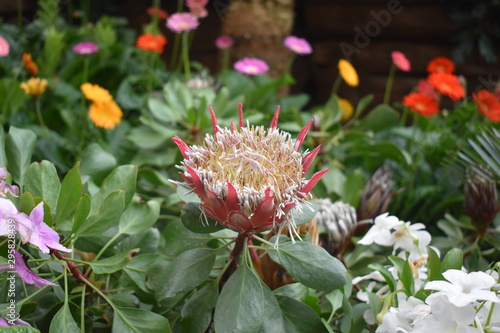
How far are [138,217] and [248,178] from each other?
29cm

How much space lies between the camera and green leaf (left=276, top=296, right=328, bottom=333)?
0.70 m

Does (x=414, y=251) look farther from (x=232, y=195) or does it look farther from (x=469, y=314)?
(x=232, y=195)

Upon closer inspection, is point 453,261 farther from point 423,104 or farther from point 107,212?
point 423,104

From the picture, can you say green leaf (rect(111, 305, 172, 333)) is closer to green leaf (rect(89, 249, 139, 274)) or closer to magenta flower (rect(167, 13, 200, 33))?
green leaf (rect(89, 249, 139, 274))

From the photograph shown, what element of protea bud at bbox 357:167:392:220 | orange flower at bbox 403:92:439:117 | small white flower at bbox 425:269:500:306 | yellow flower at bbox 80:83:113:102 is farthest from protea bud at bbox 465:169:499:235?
yellow flower at bbox 80:83:113:102

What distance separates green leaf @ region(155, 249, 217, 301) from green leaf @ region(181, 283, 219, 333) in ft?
0.14

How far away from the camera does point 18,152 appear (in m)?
0.82

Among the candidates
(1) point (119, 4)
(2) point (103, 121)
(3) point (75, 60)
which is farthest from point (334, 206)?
(1) point (119, 4)

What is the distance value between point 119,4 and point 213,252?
2607mm

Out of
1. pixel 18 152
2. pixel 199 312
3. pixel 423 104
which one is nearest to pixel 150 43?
pixel 423 104

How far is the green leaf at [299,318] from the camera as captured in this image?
70 centimetres

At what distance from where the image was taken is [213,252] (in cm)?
71

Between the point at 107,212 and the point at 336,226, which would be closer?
the point at 107,212

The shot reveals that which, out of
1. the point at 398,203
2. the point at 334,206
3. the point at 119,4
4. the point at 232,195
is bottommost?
the point at 119,4
